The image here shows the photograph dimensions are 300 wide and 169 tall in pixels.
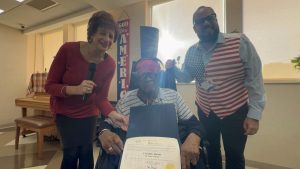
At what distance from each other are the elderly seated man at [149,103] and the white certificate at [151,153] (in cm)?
10

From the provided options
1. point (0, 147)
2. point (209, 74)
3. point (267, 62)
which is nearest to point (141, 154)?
point (209, 74)

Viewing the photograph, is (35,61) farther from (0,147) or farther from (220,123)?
(220,123)

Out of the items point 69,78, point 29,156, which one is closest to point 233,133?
Answer: point 69,78

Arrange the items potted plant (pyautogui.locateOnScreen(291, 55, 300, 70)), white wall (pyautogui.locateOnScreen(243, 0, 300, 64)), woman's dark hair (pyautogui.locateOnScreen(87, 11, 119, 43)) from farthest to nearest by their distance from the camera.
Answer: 1. white wall (pyautogui.locateOnScreen(243, 0, 300, 64))
2. potted plant (pyautogui.locateOnScreen(291, 55, 300, 70))
3. woman's dark hair (pyautogui.locateOnScreen(87, 11, 119, 43))

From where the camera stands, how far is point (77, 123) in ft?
4.51

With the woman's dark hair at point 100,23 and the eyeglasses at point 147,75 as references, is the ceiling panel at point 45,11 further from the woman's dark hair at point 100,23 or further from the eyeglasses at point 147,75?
the eyeglasses at point 147,75

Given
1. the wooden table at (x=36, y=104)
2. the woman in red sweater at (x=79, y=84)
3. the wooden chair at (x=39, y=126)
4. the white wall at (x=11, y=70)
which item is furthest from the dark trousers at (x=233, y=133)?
the white wall at (x=11, y=70)

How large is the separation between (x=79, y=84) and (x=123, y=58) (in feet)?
8.29

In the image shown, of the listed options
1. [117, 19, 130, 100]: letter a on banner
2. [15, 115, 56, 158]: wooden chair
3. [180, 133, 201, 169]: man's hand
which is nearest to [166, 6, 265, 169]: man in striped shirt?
[180, 133, 201, 169]: man's hand

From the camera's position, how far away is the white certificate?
35.4 inches

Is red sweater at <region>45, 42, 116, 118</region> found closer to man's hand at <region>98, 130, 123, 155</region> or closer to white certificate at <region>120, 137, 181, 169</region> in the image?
man's hand at <region>98, 130, 123, 155</region>

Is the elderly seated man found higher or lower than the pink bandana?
lower

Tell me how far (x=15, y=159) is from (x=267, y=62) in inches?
128

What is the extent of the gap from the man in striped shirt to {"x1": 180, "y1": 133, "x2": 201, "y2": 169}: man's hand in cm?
36
